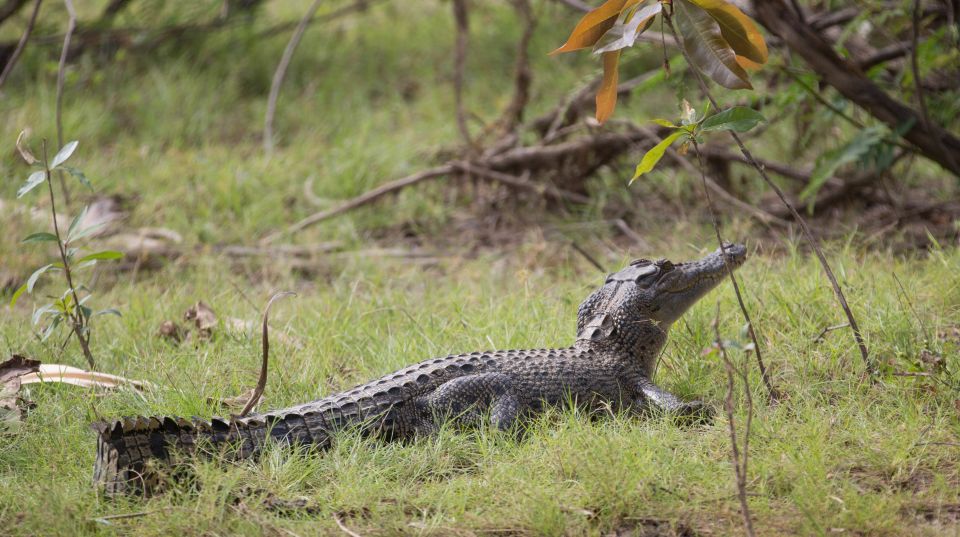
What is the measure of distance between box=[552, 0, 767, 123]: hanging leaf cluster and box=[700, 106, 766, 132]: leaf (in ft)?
0.25

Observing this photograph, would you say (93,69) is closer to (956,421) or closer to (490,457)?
(490,457)

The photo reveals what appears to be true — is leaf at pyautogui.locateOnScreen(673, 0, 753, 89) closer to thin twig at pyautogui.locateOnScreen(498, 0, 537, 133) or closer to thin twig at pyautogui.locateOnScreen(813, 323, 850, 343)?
thin twig at pyautogui.locateOnScreen(813, 323, 850, 343)

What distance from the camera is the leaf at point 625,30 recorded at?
9.81 ft

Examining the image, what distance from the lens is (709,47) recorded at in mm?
3156

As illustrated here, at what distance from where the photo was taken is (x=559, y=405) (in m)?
3.53

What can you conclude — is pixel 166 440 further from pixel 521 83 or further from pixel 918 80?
pixel 521 83

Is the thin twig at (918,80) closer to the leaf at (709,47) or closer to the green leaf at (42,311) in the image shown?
the leaf at (709,47)

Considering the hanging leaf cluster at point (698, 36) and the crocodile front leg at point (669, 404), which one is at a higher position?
the hanging leaf cluster at point (698, 36)

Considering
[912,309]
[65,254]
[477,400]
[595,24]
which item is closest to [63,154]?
[65,254]

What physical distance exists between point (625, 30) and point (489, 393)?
49.7 inches

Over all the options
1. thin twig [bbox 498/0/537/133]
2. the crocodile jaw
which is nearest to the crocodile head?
the crocodile jaw

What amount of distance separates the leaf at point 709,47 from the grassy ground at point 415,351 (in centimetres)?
108

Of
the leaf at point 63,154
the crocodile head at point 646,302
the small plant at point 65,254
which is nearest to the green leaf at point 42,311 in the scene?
the small plant at point 65,254

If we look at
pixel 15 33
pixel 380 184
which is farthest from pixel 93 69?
pixel 380 184
